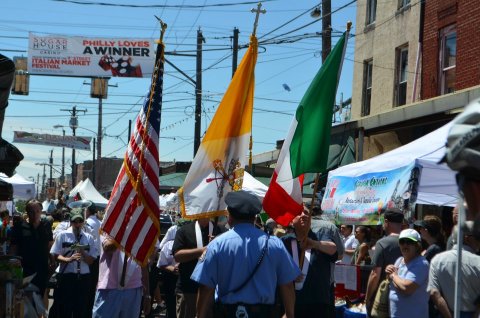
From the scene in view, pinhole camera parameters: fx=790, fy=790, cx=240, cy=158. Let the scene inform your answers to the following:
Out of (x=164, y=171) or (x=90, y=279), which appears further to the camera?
(x=164, y=171)

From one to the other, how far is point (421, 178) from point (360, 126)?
33.2 feet

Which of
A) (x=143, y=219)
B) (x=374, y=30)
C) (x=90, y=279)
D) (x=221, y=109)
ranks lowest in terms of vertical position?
(x=90, y=279)

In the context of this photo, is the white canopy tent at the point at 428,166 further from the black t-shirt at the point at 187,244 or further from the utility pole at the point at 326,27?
the utility pole at the point at 326,27

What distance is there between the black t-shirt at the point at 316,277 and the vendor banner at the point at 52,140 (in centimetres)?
6331

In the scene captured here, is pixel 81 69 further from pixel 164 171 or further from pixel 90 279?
pixel 90 279

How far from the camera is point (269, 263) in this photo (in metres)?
6.21

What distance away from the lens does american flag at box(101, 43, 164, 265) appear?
28.6 feet

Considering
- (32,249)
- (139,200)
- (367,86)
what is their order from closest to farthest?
(139,200) < (32,249) < (367,86)

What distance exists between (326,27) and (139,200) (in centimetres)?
1041

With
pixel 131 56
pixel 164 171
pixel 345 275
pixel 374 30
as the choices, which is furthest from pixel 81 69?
pixel 345 275

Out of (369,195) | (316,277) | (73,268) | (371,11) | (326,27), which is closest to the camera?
(316,277)

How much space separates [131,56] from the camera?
47.1 metres

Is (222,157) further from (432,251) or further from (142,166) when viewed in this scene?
(432,251)

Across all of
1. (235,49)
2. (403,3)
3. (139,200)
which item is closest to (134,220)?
(139,200)
